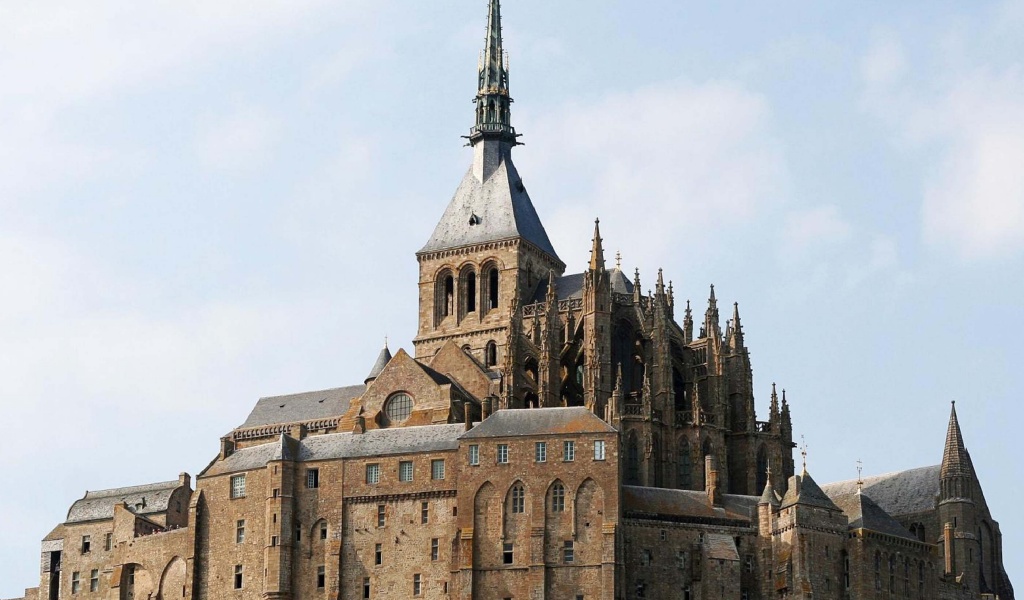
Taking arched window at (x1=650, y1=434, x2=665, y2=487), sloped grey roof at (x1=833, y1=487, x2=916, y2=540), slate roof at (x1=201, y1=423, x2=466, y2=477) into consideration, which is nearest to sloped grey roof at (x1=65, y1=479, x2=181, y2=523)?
slate roof at (x1=201, y1=423, x2=466, y2=477)

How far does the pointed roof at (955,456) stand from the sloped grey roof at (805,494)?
16211 mm

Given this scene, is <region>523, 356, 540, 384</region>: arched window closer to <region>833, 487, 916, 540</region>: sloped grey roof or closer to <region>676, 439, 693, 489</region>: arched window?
<region>676, 439, 693, 489</region>: arched window

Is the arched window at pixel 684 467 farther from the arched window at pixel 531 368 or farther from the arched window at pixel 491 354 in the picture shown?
the arched window at pixel 491 354

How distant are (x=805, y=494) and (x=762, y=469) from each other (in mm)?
10926

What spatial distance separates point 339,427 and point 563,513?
18.2m

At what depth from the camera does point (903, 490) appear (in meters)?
132

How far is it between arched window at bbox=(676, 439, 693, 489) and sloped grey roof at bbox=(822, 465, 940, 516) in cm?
1158

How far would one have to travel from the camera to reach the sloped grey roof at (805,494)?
114m

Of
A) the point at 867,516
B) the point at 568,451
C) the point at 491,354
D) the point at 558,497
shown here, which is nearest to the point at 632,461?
the point at 568,451

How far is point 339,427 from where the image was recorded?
409ft

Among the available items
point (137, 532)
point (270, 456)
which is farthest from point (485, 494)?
point (137, 532)

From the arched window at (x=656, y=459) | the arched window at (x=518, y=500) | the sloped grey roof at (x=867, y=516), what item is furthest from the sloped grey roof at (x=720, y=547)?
the arched window at (x=518, y=500)

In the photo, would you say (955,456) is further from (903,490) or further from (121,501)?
(121,501)

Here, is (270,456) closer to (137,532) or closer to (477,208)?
(137,532)
